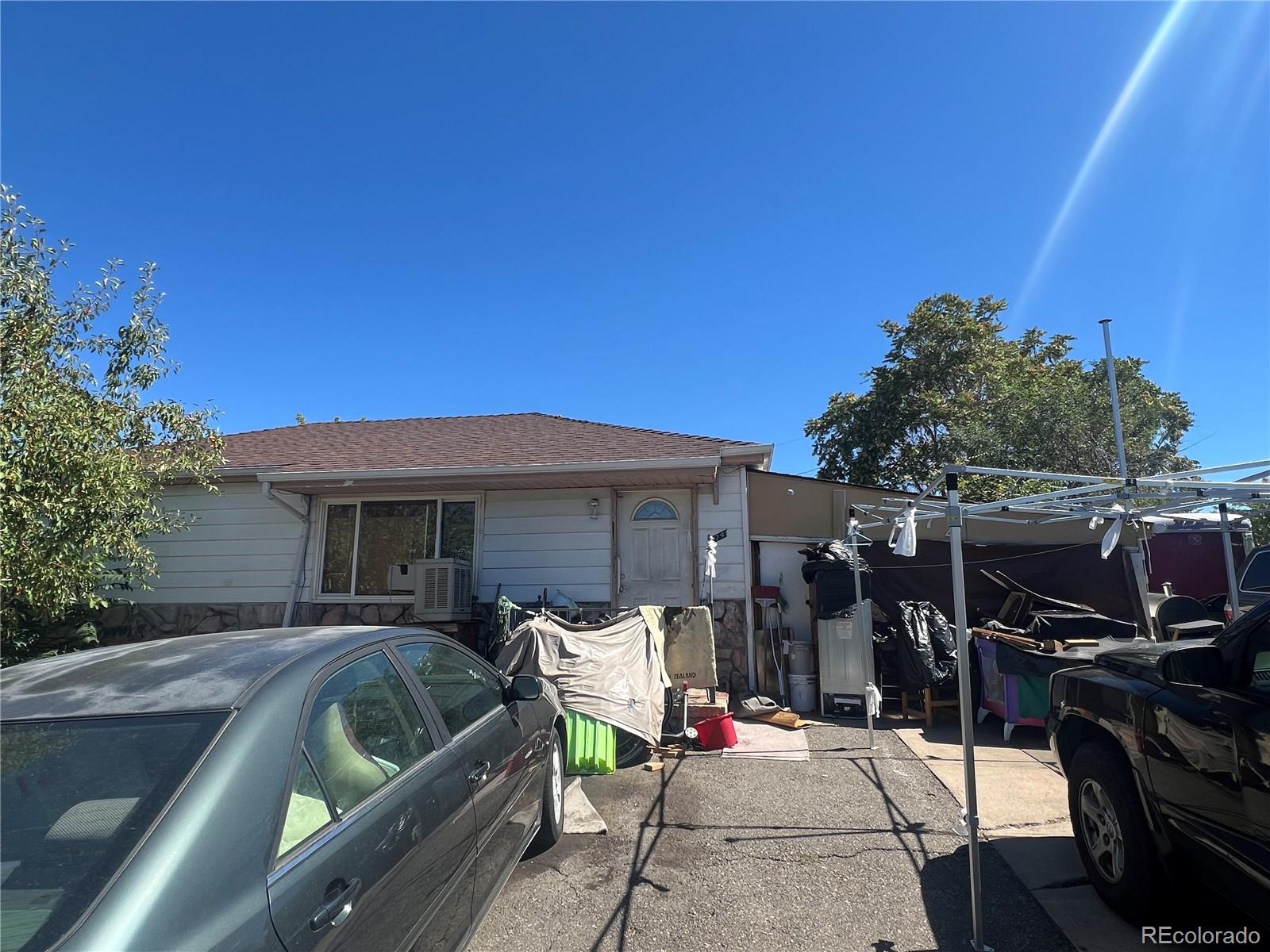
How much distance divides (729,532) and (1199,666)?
19.2 feet

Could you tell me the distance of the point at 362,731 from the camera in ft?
7.56

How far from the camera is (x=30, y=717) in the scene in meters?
1.86

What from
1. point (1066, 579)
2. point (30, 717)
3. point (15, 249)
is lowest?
point (30, 717)

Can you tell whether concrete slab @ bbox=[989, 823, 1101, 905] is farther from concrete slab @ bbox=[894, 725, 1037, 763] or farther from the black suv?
concrete slab @ bbox=[894, 725, 1037, 763]

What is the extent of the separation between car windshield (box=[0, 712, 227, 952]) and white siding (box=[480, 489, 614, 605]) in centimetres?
674

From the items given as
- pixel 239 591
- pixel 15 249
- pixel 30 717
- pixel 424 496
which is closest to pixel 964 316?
pixel 424 496

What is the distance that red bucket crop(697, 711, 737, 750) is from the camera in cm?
626

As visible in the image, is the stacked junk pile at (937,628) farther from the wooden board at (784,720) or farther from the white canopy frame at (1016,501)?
the white canopy frame at (1016,501)

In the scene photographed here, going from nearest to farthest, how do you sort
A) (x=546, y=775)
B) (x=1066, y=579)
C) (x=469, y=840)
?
(x=469, y=840)
(x=546, y=775)
(x=1066, y=579)

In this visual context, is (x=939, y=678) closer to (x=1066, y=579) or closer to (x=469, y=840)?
(x=1066, y=579)

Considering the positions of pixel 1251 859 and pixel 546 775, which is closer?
pixel 1251 859

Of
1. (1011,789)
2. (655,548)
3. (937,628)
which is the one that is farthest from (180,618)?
(1011,789)

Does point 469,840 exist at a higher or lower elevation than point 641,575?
lower

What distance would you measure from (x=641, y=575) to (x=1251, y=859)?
6.55 metres
